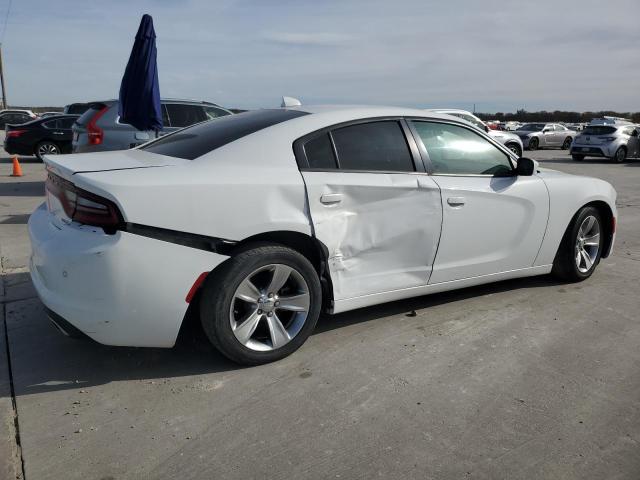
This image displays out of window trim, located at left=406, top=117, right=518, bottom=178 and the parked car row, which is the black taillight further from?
the parked car row

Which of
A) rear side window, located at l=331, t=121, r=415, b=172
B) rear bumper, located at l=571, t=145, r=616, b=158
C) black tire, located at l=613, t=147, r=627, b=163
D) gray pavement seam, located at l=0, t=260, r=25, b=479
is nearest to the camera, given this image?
gray pavement seam, located at l=0, t=260, r=25, b=479

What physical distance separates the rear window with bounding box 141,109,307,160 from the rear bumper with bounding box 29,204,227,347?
0.70 metres

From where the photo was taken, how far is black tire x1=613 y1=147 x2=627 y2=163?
19.7 metres

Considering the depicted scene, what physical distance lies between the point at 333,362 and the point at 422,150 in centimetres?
159

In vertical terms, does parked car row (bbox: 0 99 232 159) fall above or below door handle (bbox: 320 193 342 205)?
above

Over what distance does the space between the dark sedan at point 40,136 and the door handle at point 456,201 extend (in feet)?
46.1

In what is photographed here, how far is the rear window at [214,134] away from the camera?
3.47 m

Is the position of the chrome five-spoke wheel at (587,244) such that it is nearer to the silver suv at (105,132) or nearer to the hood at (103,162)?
the hood at (103,162)

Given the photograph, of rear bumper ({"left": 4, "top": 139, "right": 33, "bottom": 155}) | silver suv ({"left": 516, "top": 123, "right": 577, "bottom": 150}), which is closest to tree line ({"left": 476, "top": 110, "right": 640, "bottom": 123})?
silver suv ({"left": 516, "top": 123, "right": 577, "bottom": 150})

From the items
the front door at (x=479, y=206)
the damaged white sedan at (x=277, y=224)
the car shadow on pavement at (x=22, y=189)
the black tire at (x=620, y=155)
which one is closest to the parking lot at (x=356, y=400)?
the damaged white sedan at (x=277, y=224)

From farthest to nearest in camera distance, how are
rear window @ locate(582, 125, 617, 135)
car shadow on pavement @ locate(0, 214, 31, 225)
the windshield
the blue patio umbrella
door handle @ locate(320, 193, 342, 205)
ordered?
the windshield → rear window @ locate(582, 125, 617, 135) → car shadow on pavement @ locate(0, 214, 31, 225) → the blue patio umbrella → door handle @ locate(320, 193, 342, 205)

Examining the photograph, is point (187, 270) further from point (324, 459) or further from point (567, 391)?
point (567, 391)

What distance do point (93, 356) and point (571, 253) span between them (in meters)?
3.83

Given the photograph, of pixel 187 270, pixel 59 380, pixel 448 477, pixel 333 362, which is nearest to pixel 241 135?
pixel 187 270
